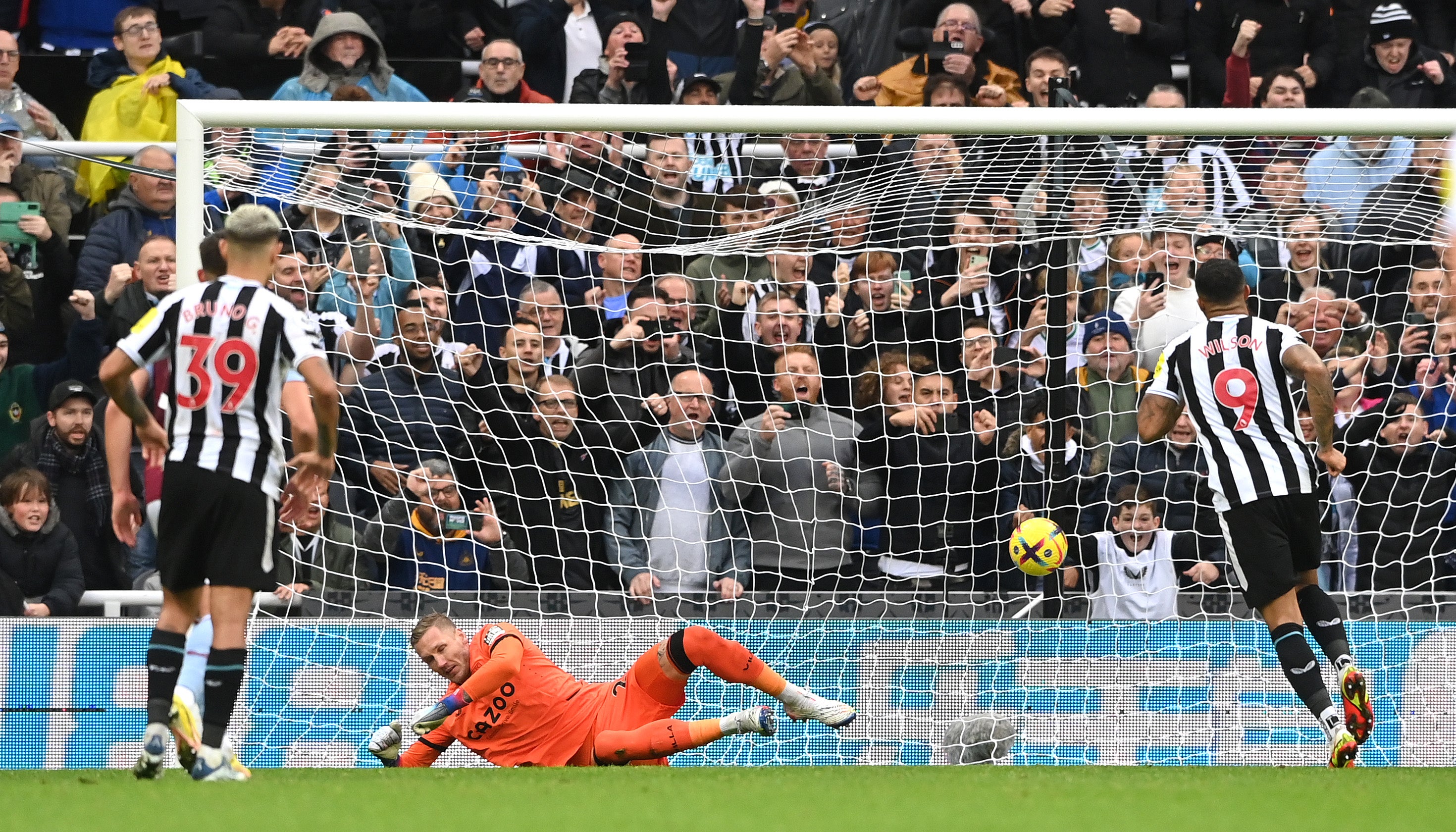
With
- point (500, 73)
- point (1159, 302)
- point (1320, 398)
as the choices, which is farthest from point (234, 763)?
point (500, 73)

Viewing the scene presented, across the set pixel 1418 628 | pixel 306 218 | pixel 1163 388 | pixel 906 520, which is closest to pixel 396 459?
pixel 306 218

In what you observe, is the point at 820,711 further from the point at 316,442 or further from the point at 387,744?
the point at 316,442

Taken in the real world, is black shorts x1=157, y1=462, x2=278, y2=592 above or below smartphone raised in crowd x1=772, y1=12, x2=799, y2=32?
below

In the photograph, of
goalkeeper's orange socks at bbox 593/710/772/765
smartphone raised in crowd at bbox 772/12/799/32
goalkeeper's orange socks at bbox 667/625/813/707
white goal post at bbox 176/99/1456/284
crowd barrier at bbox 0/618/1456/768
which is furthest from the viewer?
smartphone raised in crowd at bbox 772/12/799/32

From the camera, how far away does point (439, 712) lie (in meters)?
6.89

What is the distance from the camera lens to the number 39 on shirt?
210 inches

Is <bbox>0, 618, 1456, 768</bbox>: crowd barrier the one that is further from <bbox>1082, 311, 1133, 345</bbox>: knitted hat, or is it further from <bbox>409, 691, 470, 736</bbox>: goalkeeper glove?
<bbox>1082, 311, 1133, 345</bbox>: knitted hat

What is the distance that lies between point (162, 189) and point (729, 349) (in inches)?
121

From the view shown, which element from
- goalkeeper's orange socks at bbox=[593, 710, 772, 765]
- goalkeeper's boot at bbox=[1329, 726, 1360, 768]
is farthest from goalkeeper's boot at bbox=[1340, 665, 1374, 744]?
goalkeeper's orange socks at bbox=[593, 710, 772, 765]

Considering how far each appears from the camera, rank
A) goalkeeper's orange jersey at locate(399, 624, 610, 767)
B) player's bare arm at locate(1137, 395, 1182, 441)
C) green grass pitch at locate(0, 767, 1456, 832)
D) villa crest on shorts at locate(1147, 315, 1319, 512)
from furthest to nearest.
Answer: goalkeeper's orange jersey at locate(399, 624, 610, 767)
player's bare arm at locate(1137, 395, 1182, 441)
villa crest on shorts at locate(1147, 315, 1319, 512)
green grass pitch at locate(0, 767, 1456, 832)

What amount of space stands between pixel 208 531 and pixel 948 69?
648 centimetres

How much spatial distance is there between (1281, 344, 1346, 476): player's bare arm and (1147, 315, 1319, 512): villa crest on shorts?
0.07 meters

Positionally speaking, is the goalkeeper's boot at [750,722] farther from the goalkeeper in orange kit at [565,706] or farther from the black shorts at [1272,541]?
the black shorts at [1272,541]

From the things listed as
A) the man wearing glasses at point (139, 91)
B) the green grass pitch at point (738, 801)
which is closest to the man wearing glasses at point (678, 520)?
the green grass pitch at point (738, 801)
